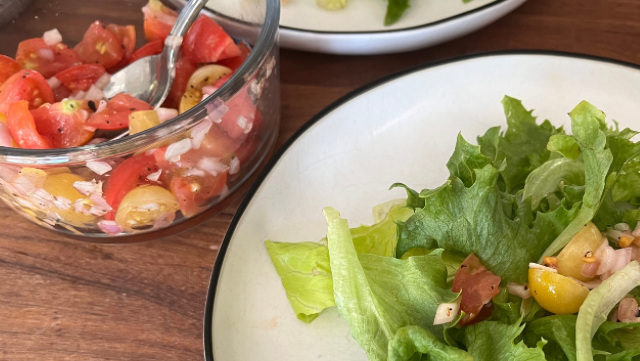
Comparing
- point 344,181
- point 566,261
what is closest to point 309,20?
point 344,181

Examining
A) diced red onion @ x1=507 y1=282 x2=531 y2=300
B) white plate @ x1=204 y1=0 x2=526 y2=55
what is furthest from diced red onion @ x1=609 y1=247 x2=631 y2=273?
white plate @ x1=204 y1=0 x2=526 y2=55

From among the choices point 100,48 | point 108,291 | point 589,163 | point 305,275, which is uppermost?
point 589,163

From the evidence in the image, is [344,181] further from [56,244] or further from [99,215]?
[56,244]

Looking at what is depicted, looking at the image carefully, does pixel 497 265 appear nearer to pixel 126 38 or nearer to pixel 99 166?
pixel 99 166

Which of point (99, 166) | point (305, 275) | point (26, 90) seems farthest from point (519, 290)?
point (26, 90)

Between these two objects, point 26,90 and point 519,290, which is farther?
point 26,90
